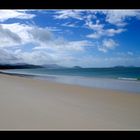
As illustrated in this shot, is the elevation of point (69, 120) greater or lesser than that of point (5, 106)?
lesser

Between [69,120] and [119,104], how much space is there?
1392 mm

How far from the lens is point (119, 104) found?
379cm

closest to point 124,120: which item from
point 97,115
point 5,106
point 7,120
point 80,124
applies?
point 97,115

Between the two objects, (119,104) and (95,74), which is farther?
(95,74)

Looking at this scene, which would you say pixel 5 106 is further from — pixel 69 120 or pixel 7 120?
pixel 69 120
